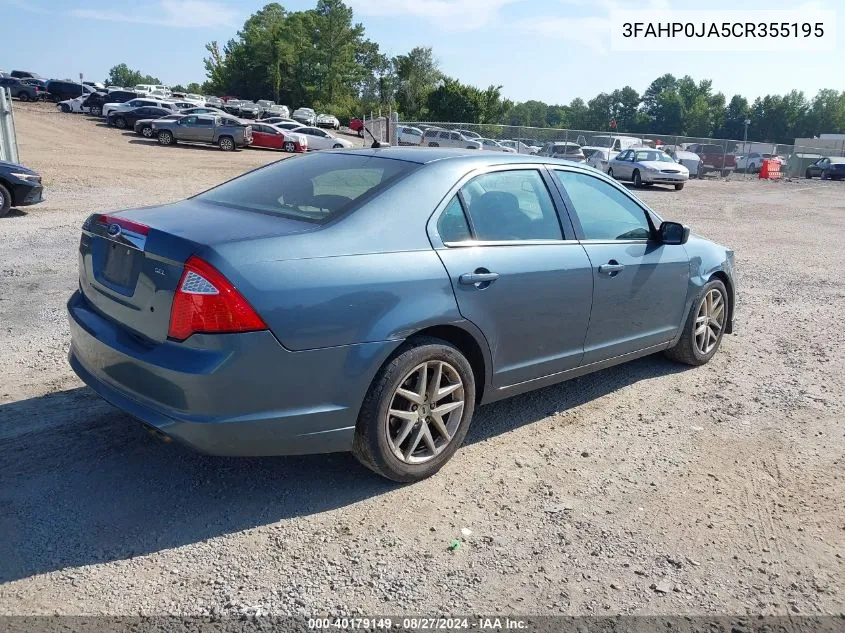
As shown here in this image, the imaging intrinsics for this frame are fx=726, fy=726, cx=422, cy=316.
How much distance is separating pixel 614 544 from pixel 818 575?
0.86m

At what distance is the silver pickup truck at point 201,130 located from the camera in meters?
34.5

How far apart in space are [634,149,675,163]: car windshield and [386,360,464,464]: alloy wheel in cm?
2504

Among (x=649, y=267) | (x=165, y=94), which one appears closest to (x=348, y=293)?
(x=649, y=267)

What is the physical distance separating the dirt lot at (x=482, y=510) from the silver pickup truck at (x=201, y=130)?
101ft

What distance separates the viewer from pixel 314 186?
3.95m

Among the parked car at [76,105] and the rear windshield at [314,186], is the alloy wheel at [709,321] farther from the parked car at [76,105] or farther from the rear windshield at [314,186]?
the parked car at [76,105]

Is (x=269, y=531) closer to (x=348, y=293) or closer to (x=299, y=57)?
(x=348, y=293)

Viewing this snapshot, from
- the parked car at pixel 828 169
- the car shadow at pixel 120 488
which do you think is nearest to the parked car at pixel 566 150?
the parked car at pixel 828 169

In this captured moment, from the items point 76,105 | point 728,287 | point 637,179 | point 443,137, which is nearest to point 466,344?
point 728,287

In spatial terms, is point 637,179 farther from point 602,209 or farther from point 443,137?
point 602,209

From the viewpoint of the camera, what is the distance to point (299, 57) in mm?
87188

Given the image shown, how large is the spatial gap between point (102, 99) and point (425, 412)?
52.2m

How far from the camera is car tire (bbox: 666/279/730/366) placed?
5.48 meters

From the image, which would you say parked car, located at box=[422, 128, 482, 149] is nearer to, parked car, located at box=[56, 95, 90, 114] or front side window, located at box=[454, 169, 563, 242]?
front side window, located at box=[454, 169, 563, 242]
